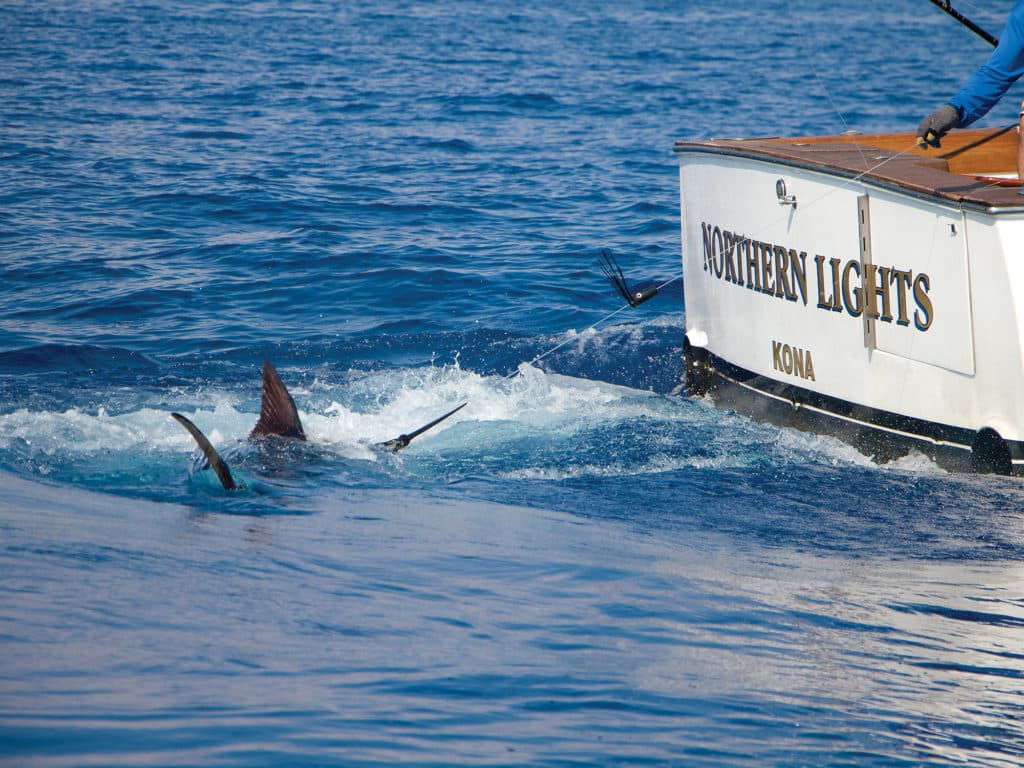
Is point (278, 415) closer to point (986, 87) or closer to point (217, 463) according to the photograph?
point (217, 463)

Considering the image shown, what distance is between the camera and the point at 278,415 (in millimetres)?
6410

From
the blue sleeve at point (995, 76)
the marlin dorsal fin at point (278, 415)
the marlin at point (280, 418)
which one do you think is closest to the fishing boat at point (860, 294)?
the blue sleeve at point (995, 76)

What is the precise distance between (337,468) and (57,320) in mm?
4519

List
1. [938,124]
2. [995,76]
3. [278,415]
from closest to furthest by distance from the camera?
[938,124], [995,76], [278,415]

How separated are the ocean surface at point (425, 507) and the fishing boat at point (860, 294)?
0.78ft

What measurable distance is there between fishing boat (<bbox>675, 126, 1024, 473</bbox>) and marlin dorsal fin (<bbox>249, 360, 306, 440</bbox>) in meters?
2.68

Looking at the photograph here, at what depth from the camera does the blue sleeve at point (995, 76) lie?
238 inches

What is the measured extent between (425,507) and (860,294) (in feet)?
8.18

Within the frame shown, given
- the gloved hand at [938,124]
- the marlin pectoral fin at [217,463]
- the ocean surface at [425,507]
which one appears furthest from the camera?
the gloved hand at [938,124]

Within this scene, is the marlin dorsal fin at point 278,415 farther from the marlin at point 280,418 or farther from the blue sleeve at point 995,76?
the blue sleeve at point 995,76

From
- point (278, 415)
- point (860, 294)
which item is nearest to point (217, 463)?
point (278, 415)

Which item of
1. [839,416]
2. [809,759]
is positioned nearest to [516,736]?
A: [809,759]

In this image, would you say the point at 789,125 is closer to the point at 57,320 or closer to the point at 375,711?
the point at 57,320

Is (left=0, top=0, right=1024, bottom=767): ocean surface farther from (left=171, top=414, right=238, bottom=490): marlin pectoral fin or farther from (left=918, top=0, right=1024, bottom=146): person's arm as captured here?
(left=918, top=0, right=1024, bottom=146): person's arm
